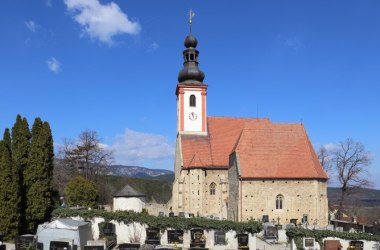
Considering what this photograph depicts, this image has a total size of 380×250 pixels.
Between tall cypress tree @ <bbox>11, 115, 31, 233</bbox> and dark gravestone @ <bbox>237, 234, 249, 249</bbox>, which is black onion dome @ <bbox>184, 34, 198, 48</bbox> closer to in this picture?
tall cypress tree @ <bbox>11, 115, 31, 233</bbox>

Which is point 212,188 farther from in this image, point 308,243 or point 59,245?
point 59,245

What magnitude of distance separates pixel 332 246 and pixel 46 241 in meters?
17.5

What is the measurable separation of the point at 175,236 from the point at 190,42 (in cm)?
2280

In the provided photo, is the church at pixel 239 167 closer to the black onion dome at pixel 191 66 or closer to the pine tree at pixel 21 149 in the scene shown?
the black onion dome at pixel 191 66

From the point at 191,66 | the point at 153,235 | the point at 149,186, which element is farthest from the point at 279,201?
the point at 149,186

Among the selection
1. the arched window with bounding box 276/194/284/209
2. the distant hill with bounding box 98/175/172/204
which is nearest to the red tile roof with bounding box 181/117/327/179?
the arched window with bounding box 276/194/284/209

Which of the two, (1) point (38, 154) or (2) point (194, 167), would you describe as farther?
(2) point (194, 167)

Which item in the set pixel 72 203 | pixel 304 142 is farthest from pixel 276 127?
pixel 72 203

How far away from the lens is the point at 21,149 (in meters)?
33.2

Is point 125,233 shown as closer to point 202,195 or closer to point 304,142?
point 202,195

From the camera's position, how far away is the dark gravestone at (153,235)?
29.9 m

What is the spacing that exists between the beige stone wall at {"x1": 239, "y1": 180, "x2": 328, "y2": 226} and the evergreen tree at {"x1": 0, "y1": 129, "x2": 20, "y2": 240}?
17.5 metres

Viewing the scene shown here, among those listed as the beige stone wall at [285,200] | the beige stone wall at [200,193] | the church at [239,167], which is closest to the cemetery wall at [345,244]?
the church at [239,167]

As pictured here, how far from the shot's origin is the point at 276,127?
41.6 m
